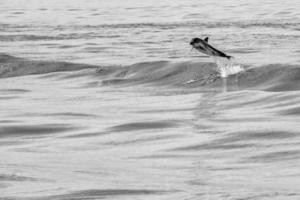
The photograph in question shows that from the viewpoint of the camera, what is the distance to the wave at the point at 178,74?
1959 centimetres

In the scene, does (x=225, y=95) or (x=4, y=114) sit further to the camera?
(x=225, y=95)

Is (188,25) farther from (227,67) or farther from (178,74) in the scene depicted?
(178,74)

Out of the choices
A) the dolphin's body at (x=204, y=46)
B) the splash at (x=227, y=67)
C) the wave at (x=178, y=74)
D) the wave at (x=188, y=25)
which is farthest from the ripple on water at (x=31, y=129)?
the wave at (x=188, y=25)

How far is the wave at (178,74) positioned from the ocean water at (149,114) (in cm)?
3

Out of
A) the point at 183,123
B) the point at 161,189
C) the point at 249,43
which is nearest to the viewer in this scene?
the point at 161,189

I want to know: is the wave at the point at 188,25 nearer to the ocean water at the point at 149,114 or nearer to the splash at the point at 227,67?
the ocean water at the point at 149,114

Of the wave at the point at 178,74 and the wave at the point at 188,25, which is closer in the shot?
the wave at the point at 178,74

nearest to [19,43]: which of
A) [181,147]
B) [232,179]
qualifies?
[181,147]

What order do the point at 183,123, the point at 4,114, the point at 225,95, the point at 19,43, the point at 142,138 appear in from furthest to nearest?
the point at 19,43 → the point at 225,95 → the point at 4,114 → the point at 183,123 → the point at 142,138

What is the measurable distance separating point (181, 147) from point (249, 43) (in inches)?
623

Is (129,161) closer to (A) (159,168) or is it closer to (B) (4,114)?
(A) (159,168)

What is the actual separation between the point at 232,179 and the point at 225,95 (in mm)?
7969

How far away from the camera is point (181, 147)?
39.2 feet

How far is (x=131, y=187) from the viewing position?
943 centimetres
